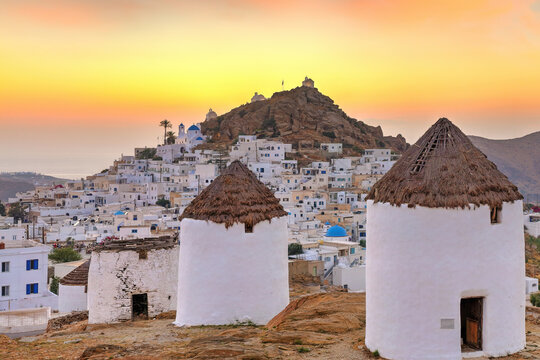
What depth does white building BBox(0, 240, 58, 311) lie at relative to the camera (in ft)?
107

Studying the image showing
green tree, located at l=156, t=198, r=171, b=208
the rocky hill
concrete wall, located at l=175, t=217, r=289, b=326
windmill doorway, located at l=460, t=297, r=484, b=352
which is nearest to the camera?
windmill doorway, located at l=460, t=297, r=484, b=352

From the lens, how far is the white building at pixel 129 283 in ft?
56.7

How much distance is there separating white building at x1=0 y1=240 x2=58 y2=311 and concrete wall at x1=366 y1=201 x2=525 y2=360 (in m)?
26.1

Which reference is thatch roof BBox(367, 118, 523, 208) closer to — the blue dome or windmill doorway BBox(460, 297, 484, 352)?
windmill doorway BBox(460, 297, 484, 352)

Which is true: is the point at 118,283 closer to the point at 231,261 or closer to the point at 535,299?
the point at 231,261

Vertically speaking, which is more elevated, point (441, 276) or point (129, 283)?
point (441, 276)

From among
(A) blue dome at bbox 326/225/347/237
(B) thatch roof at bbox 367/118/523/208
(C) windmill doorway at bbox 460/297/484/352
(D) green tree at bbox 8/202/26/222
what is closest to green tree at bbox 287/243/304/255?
(A) blue dome at bbox 326/225/347/237

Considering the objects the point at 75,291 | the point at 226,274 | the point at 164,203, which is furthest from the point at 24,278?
the point at 164,203

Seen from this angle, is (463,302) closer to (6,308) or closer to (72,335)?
(72,335)

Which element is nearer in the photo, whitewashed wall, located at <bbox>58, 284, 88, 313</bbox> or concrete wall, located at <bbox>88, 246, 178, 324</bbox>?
concrete wall, located at <bbox>88, 246, 178, 324</bbox>

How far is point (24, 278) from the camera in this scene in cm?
3316

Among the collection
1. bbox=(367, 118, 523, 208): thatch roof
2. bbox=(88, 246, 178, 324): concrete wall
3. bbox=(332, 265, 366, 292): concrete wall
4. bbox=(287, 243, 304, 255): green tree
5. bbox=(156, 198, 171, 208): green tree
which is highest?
bbox=(367, 118, 523, 208): thatch roof

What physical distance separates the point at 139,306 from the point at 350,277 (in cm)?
1817

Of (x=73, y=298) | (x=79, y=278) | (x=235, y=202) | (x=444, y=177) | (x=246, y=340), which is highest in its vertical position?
(x=444, y=177)
